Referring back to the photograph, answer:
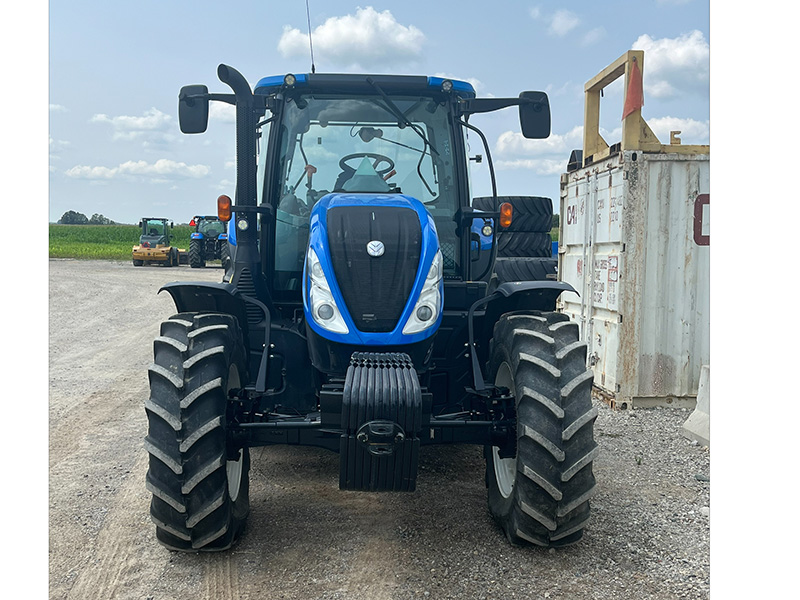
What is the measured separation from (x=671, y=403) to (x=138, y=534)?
522 cm

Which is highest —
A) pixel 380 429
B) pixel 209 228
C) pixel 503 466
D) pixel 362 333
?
pixel 209 228

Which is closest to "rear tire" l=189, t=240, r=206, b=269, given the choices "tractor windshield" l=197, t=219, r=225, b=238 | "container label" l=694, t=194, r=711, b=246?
"tractor windshield" l=197, t=219, r=225, b=238

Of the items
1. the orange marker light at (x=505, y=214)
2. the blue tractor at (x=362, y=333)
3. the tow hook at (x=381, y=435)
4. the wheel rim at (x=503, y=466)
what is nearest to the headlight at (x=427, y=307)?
the blue tractor at (x=362, y=333)

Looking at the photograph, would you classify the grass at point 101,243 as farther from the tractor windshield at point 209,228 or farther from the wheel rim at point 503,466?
the wheel rim at point 503,466

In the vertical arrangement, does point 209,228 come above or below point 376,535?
above

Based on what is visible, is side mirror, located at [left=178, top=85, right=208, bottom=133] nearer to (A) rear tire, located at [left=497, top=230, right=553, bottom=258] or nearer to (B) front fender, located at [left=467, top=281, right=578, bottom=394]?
(B) front fender, located at [left=467, top=281, right=578, bottom=394]

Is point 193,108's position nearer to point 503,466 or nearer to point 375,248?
point 375,248

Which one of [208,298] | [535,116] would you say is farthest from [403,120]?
[208,298]

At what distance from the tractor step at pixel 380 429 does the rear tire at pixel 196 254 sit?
28.1 meters

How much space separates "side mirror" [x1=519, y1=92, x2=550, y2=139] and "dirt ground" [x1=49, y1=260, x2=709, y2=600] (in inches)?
93.7

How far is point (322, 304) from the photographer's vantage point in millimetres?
3844

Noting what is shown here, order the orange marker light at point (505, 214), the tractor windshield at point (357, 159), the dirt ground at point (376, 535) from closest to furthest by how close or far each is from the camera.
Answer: the dirt ground at point (376, 535), the orange marker light at point (505, 214), the tractor windshield at point (357, 159)

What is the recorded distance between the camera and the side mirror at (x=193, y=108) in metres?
4.25

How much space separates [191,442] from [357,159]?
2.21m
